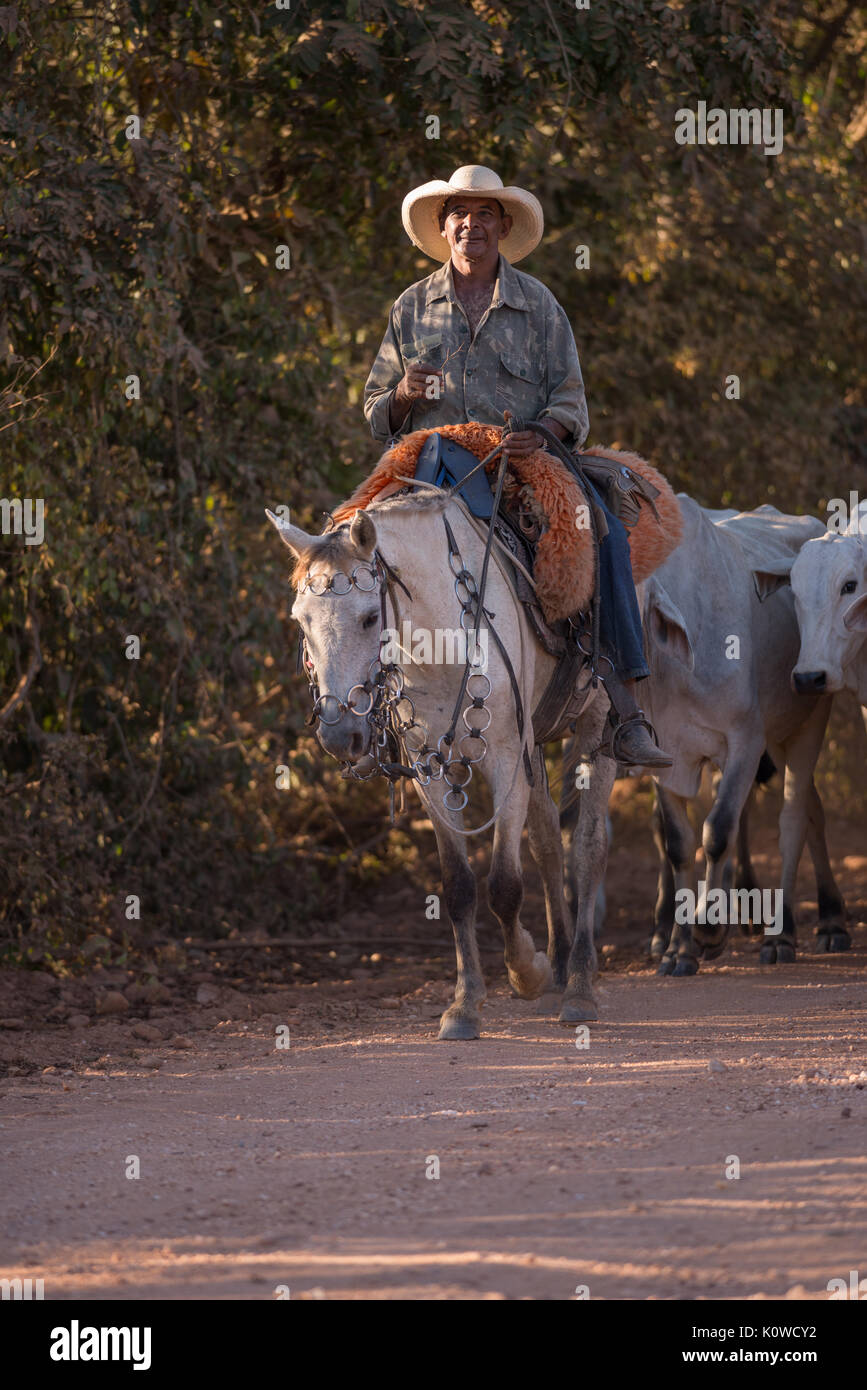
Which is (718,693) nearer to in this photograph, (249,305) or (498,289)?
(498,289)

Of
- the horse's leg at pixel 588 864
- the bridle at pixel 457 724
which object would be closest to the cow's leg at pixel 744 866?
the horse's leg at pixel 588 864

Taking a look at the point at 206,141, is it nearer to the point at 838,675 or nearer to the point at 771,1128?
the point at 838,675

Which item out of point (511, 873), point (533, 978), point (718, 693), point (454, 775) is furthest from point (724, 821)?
point (454, 775)

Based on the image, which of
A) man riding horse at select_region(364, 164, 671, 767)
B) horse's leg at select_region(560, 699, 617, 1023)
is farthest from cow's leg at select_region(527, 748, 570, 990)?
man riding horse at select_region(364, 164, 671, 767)

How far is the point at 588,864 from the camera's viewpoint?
22.4ft

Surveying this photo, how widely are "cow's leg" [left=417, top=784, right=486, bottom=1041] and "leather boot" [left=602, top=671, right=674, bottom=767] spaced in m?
0.92

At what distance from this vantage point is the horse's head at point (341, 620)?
5.32m

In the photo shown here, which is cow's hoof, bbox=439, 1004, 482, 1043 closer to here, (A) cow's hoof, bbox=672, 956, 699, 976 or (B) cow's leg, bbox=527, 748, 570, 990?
(B) cow's leg, bbox=527, 748, 570, 990

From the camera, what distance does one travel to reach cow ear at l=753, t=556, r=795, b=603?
8.35 m

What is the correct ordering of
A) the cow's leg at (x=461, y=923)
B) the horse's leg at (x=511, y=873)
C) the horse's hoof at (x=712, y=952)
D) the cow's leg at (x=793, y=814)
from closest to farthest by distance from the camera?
the horse's leg at (x=511, y=873), the cow's leg at (x=461, y=923), the horse's hoof at (x=712, y=952), the cow's leg at (x=793, y=814)

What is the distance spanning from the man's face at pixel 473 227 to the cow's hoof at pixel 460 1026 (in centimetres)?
299

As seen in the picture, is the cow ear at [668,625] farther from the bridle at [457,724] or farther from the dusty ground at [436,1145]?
the bridle at [457,724]
